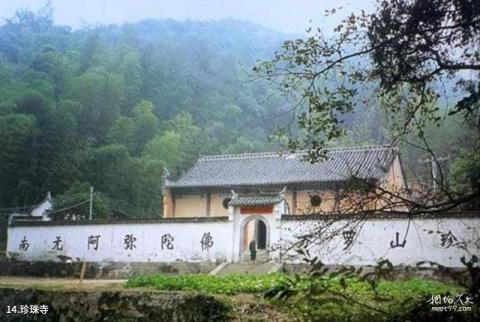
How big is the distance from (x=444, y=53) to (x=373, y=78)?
2.44 feet

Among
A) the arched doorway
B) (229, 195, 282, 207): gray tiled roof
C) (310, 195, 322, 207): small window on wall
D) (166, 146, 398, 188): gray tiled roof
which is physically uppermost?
(166, 146, 398, 188): gray tiled roof

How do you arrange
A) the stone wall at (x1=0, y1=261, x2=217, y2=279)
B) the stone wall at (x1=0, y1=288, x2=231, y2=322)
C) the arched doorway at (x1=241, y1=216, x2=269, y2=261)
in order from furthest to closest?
the arched doorway at (x1=241, y1=216, x2=269, y2=261)
the stone wall at (x1=0, y1=261, x2=217, y2=279)
the stone wall at (x1=0, y1=288, x2=231, y2=322)

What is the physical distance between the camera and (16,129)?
2845 cm

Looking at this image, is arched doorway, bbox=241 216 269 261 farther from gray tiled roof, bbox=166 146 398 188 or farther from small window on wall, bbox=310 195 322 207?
small window on wall, bbox=310 195 322 207

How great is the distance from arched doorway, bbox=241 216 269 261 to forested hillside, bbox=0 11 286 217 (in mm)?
5636

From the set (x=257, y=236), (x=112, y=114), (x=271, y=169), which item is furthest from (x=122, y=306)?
(x=112, y=114)

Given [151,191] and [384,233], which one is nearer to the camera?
[384,233]

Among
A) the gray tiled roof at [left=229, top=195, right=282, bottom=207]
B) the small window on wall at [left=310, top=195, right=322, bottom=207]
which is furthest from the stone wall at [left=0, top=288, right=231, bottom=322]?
the gray tiled roof at [left=229, top=195, right=282, bottom=207]

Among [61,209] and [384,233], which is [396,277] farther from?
[61,209]

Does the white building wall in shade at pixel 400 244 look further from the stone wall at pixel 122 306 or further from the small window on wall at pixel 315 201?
the small window on wall at pixel 315 201

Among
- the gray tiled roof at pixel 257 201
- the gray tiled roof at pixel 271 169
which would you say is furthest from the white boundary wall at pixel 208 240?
the gray tiled roof at pixel 271 169

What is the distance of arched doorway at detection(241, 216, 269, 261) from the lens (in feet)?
62.2

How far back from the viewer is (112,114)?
41.3 m

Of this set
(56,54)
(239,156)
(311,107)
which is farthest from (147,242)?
(56,54)
